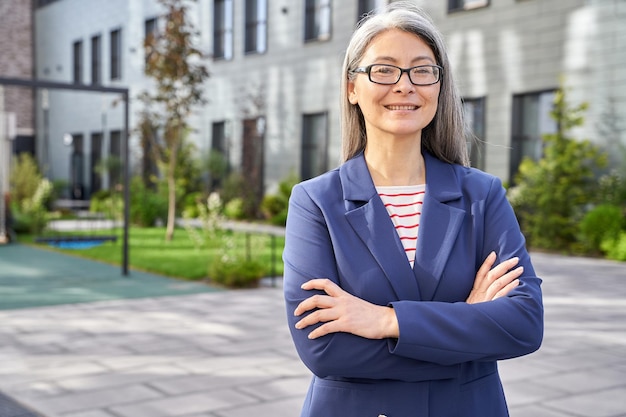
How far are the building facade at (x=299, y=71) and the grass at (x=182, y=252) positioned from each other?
262 cm

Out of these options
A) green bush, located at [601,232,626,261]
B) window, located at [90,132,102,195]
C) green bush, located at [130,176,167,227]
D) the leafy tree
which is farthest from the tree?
window, located at [90,132,102,195]

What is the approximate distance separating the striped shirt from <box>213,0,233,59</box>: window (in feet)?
82.9

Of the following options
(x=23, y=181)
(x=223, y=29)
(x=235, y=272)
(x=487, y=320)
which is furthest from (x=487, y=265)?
(x=223, y=29)

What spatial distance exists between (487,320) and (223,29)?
2624cm

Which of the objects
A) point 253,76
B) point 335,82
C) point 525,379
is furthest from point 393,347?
point 253,76

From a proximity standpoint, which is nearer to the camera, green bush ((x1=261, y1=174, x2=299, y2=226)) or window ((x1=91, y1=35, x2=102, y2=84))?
green bush ((x1=261, y1=174, x2=299, y2=226))

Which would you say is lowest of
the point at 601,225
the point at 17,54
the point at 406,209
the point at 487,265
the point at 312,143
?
the point at 601,225

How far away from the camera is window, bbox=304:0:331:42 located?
911 inches

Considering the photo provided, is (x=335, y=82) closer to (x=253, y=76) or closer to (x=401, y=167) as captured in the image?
(x=253, y=76)

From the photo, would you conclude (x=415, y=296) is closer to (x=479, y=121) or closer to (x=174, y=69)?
(x=174, y=69)

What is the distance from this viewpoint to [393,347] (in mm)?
1952

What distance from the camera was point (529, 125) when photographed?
57.2 ft

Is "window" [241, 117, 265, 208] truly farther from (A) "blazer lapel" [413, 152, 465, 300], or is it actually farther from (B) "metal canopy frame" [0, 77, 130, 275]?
(A) "blazer lapel" [413, 152, 465, 300]

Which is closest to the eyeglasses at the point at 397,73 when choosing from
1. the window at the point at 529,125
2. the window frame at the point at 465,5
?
the window at the point at 529,125
